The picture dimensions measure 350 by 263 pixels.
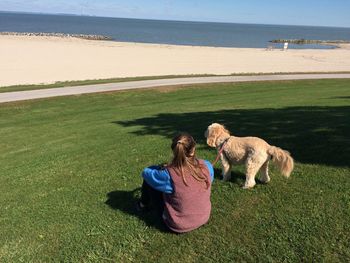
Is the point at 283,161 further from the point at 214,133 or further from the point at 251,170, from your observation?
the point at 214,133

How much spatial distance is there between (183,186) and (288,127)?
587cm

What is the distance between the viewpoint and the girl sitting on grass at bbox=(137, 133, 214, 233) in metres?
5.20

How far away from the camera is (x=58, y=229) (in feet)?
20.2

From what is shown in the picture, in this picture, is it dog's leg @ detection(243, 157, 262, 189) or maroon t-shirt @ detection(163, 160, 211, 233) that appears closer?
maroon t-shirt @ detection(163, 160, 211, 233)

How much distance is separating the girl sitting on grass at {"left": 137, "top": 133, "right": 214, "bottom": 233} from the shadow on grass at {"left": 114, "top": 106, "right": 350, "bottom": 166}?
3.17m

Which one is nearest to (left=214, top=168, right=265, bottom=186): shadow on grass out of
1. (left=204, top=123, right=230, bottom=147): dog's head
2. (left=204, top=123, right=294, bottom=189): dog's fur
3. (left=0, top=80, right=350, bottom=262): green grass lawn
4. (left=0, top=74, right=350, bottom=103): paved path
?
(left=0, top=80, right=350, bottom=262): green grass lawn

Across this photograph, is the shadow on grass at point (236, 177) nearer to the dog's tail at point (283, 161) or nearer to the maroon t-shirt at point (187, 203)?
the dog's tail at point (283, 161)

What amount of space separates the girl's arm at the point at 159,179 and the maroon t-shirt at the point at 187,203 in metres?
0.07

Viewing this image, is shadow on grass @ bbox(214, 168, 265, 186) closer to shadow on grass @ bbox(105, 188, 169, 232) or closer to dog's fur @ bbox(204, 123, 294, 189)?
dog's fur @ bbox(204, 123, 294, 189)

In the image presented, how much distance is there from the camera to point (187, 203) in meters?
5.35

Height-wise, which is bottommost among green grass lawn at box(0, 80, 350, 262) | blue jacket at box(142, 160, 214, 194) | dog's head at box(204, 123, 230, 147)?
green grass lawn at box(0, 80, 350, 262)

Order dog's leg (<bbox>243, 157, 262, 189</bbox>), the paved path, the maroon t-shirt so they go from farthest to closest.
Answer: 1. the paved path
2. dog's leg (<bbox>243, 157, 262, 189</bbox>)
3. the maroon t-shirt

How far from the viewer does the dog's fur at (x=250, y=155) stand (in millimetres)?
6020

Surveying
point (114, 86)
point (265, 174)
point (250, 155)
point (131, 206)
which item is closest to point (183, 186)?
point (250, 155)
